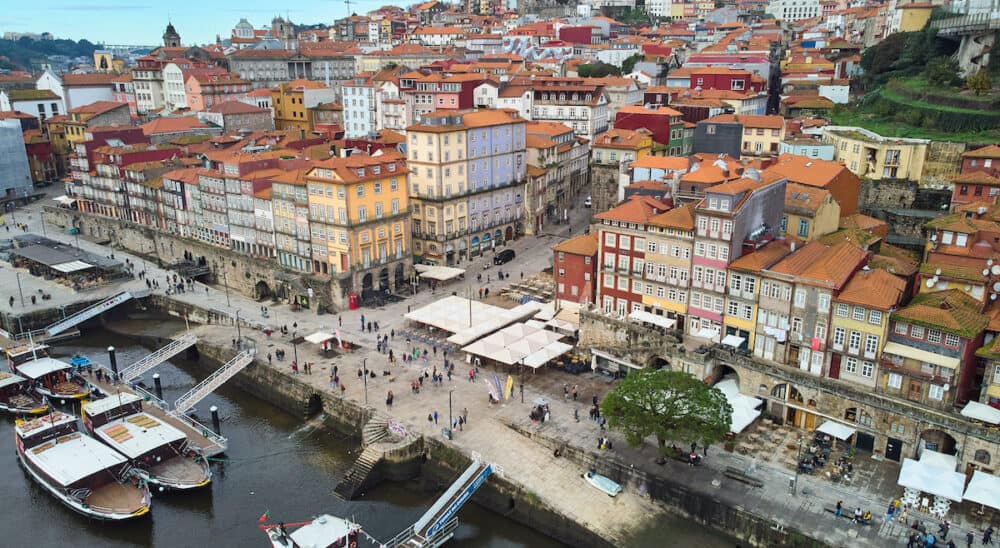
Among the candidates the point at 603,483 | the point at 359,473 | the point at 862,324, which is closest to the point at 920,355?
the point at 862,324

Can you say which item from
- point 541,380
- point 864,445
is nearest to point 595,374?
point 541,380

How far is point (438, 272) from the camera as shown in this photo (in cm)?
7600

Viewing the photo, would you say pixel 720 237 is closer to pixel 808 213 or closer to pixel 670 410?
pixel 808 213

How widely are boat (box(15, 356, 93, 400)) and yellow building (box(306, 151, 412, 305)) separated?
882 inches

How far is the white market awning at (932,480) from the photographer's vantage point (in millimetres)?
38656

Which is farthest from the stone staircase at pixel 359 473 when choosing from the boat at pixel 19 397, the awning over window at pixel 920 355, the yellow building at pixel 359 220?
the awning over window at pixel 920 355

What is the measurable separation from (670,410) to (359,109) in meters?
85.7

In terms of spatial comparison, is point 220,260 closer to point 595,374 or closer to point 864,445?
point 595,374

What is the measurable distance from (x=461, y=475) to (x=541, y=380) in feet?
41.9

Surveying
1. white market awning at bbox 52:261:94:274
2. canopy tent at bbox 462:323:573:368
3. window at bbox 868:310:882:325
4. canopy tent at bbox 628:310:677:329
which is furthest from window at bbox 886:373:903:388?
white market awning at bbox 52:261:94:274

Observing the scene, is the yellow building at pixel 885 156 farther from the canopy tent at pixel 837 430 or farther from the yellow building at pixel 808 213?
the canopy tent at pixel 837 430

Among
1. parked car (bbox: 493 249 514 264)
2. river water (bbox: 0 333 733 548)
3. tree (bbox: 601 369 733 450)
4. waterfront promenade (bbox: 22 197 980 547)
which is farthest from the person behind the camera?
parked car (bbox: 493 249 514 264)

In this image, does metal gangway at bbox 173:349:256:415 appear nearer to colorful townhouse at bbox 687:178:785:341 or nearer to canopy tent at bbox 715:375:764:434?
colorful townhouse at bbox 687:178:785:341

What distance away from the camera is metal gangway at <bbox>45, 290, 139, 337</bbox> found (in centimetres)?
7300
